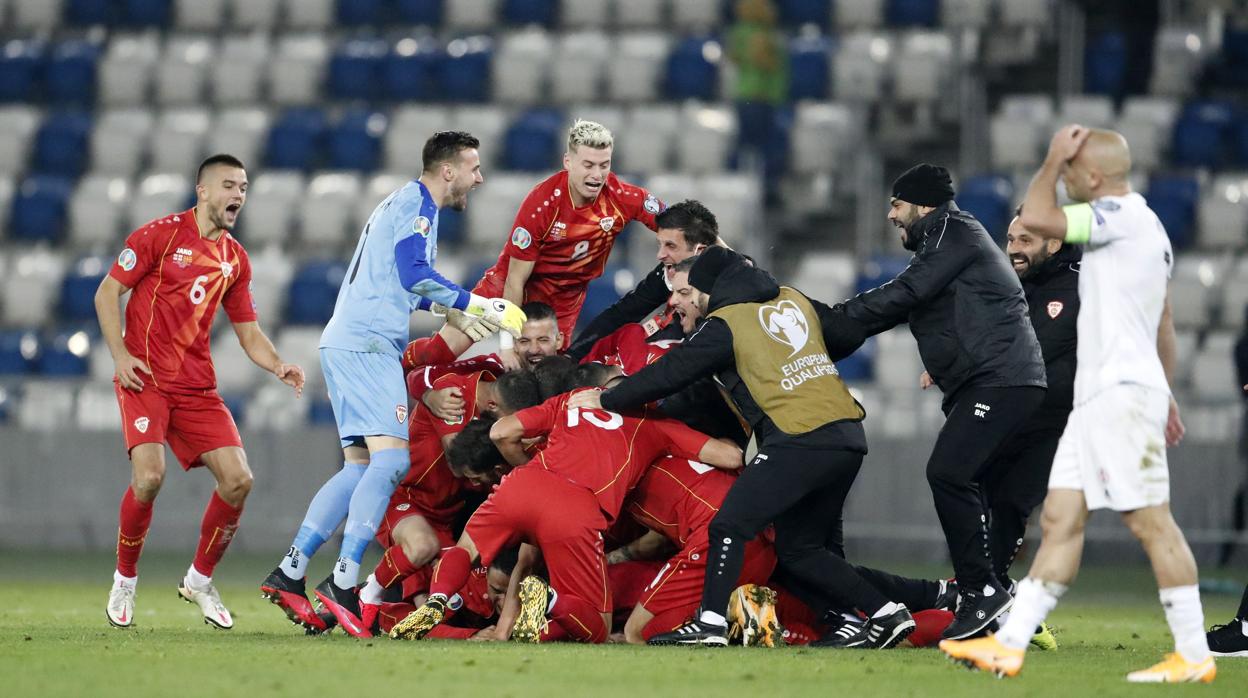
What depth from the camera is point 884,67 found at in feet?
60.1

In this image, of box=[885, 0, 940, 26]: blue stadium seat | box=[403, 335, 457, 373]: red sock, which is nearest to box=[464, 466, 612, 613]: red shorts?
box=[403, 335, 457, 373]: red sock

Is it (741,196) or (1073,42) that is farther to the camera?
(1073,42)

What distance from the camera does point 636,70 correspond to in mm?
18875

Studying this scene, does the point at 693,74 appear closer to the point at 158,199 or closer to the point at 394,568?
the point at 158,199

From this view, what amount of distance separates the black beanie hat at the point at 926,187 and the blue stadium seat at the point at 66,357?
10.8 m

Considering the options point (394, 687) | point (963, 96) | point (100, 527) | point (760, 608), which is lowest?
point (100, 527)

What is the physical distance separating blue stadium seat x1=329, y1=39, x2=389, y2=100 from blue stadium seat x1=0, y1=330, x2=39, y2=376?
4960 mm

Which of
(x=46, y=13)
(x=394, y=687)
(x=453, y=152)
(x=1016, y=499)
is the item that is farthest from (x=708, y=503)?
(x=46, y=13)

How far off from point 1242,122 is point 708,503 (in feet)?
37.3

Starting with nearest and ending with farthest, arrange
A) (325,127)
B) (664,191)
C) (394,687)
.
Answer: (394,687), (664,191), (325,127)

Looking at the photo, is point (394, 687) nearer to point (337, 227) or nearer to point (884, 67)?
point (337, 227)

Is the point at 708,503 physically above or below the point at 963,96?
below

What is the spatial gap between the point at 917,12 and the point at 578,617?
1267 cm

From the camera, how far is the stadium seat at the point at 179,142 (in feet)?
62.0
